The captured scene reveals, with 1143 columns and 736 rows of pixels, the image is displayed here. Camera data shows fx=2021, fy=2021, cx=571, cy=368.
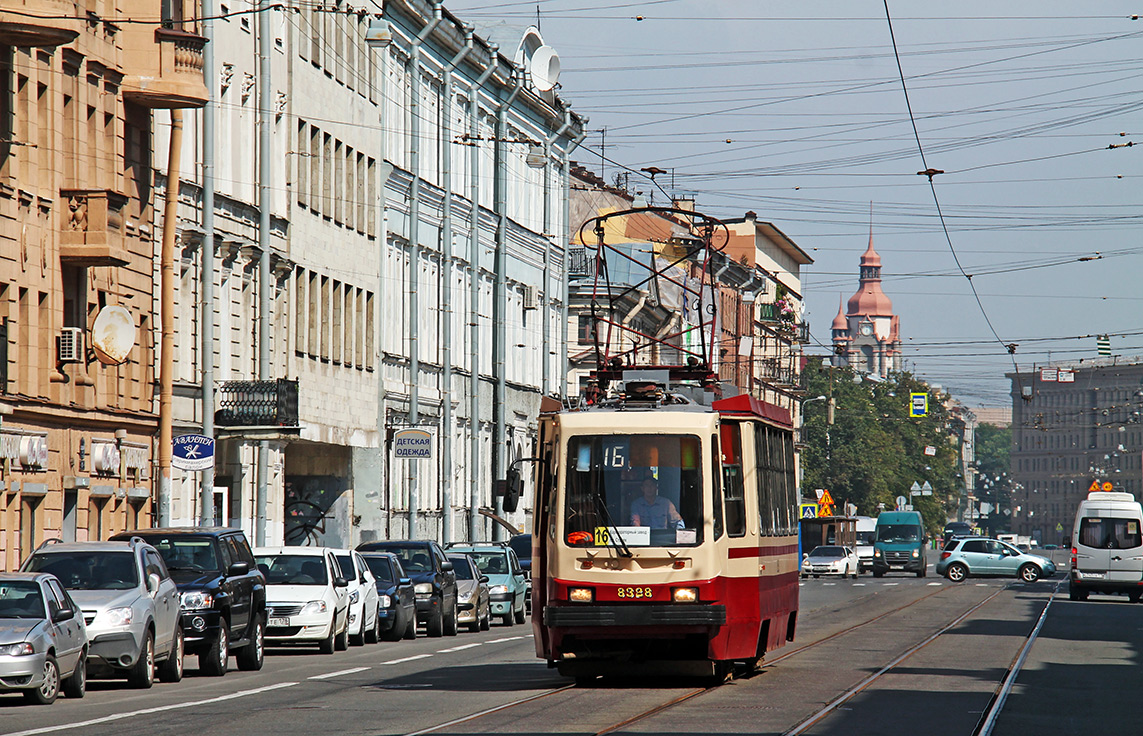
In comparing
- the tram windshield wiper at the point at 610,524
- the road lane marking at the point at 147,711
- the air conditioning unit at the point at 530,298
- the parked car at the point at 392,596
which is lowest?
the road lane marking at the point at 147,711

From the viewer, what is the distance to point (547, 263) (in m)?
66.1

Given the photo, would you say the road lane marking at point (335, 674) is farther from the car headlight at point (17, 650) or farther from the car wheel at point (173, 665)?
the car headlight at point (17, 650)

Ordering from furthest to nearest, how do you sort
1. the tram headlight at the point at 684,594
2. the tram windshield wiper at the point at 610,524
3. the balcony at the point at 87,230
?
the balcony at the point at 87,230 → the tram windshield wiper at the point at 610,524 → the tram headlight at the point at 684,594

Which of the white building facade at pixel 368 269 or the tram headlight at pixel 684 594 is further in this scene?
the white building facade at pixel 368 269

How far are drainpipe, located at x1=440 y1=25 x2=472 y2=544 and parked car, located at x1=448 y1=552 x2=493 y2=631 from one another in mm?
13448

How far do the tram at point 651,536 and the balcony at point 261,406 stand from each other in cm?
1820

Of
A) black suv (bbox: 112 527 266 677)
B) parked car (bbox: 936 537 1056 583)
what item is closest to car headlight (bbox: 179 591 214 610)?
black suv (bbox: 112 527 266 677)

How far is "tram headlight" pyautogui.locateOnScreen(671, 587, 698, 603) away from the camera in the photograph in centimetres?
2005

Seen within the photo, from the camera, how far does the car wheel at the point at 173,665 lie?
75.9 feet

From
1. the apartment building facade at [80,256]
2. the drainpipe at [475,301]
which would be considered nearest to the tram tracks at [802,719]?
the apartment building facade at [80,256]

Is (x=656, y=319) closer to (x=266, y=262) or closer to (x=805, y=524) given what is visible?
(x=805, y=524)

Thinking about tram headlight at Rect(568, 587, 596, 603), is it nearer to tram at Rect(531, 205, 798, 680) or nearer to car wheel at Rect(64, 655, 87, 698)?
tram at Rect(531, 205, 798, 680)

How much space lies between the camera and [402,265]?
180 feet

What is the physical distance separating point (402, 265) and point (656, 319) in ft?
113
